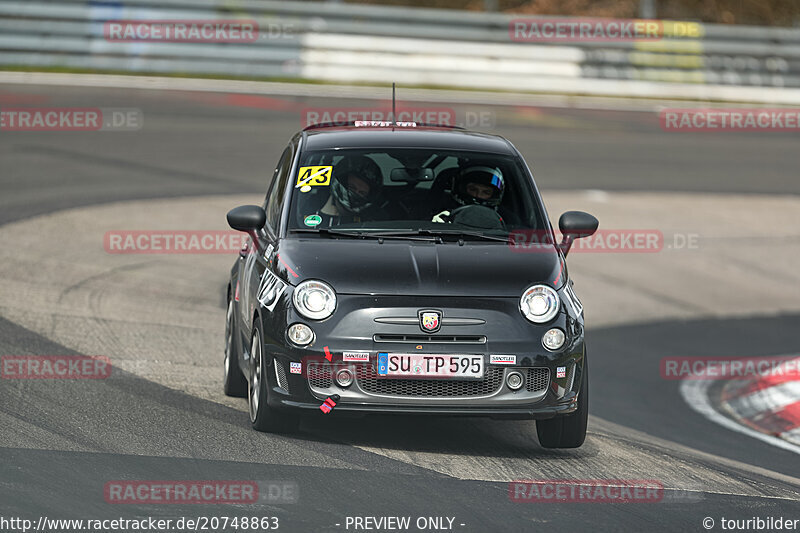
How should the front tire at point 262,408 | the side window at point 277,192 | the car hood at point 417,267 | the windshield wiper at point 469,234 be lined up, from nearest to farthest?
1. the car hood at point 417,267
2. the front tire at point 262,408
3. the windshield wiper at point 469,234
4. the side window at point 277,192

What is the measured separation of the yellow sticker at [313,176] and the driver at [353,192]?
4 cm

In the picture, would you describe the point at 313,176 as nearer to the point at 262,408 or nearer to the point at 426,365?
the point at 262,408

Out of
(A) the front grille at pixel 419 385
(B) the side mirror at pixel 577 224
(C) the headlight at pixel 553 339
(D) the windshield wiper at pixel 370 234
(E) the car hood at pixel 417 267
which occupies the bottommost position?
(A) the front grille at pixel 419 385

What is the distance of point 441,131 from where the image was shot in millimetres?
8672

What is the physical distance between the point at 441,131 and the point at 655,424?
8.61ft

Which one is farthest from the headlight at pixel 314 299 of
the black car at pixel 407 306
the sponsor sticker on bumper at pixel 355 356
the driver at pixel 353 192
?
the driver at pixel 353 192

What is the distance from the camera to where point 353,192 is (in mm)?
7930

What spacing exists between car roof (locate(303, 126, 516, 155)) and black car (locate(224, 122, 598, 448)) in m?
0.23

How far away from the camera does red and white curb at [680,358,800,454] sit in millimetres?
9500

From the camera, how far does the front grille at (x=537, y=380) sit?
7023mm

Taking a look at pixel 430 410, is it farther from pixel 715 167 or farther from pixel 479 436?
pixel 715 167

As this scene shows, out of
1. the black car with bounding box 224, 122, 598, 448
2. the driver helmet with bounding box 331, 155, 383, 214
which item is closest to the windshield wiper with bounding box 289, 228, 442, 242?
the black car with bounding box 224, 122, 598, 448

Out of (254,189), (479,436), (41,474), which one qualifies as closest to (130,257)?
(254,189)

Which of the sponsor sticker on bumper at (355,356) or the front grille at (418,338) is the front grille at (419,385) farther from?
the front grille at (418,338)
